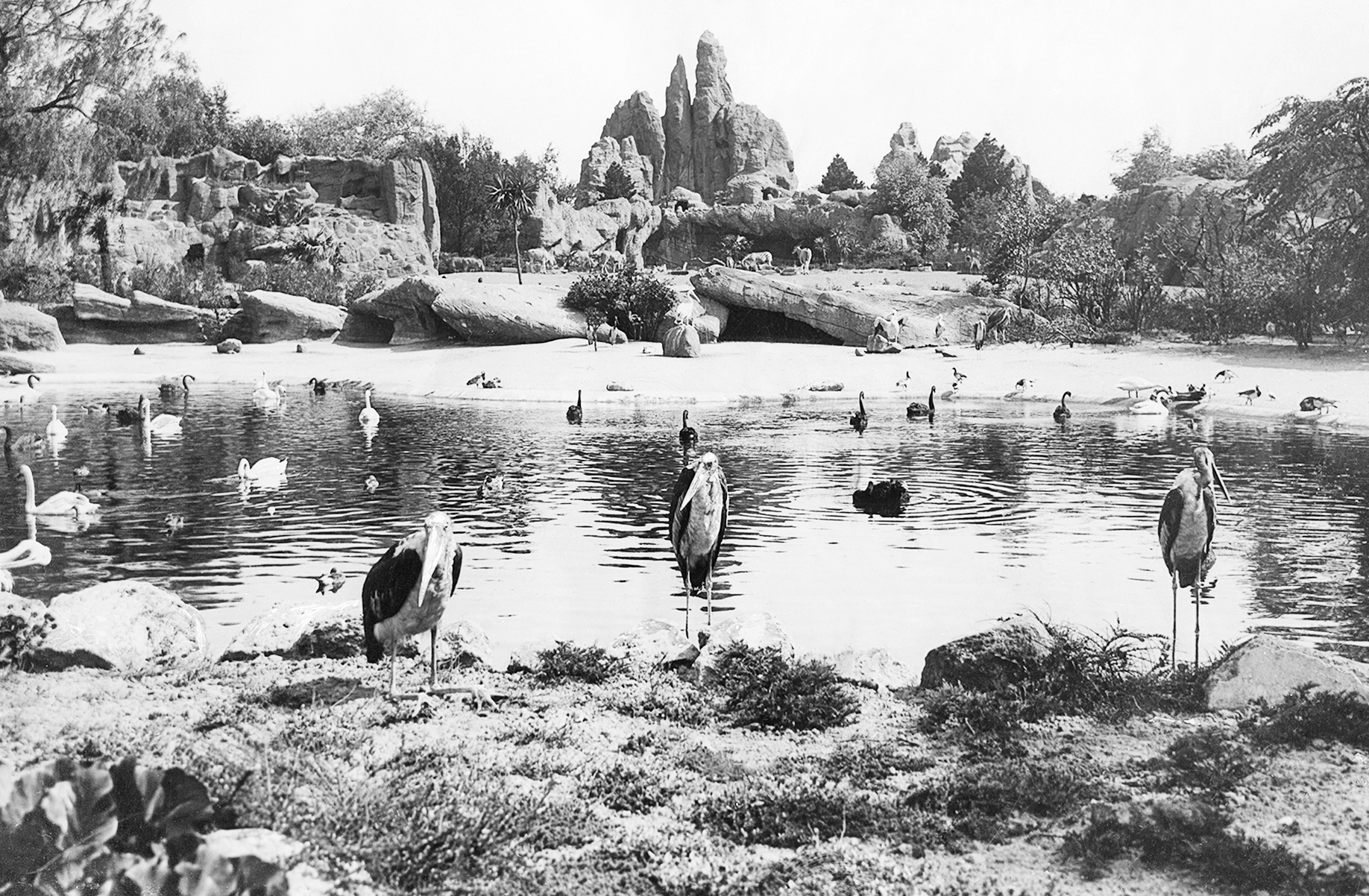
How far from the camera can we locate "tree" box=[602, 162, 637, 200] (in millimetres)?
74938

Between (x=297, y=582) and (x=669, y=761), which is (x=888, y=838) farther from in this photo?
(x=297, y=582)

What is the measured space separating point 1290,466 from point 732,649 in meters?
13.2

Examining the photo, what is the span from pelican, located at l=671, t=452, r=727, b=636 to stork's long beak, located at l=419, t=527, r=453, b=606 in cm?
256

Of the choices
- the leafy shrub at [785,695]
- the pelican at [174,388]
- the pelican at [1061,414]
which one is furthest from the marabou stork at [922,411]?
the leafy shrub at [785,695]

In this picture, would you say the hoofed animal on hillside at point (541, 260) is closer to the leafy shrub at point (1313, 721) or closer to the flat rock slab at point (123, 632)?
the flat rock slab at point (123, 632)

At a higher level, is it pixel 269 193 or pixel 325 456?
pixel 269 193

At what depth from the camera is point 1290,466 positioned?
55.0ft

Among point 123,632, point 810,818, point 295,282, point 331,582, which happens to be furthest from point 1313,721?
point 295,282

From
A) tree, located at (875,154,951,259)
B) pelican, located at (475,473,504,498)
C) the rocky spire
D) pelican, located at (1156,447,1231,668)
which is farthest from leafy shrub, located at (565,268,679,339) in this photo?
the rocky spire

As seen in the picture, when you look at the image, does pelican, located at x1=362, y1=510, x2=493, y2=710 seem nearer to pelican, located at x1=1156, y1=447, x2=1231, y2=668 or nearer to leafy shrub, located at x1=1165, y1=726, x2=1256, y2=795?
leafy shrub, located at x1=1165, y1=726, x2=1256, y2=795

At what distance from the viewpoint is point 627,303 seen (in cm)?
3781

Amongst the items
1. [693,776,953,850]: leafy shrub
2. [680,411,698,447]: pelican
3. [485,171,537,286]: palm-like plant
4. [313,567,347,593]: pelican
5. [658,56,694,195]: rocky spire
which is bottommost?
[313,567,347,593]: pelican

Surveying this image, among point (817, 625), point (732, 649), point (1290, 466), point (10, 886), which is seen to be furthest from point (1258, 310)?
point (10, 886)

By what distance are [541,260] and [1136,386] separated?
119 ft
